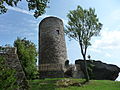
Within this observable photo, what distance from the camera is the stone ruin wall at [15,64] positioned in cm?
1669

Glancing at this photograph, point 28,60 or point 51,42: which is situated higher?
point 51,42

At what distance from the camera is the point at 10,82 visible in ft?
31.3

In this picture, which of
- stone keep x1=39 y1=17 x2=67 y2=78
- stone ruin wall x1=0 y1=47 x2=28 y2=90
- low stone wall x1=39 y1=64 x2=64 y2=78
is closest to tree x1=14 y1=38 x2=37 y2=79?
low stone wall x1=39 y1=64 x2=64 y2=78

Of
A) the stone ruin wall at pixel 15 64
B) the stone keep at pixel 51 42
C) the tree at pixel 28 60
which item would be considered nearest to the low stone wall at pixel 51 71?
the stone keep at pixel 51 42

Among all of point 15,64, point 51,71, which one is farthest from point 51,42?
point 15,64

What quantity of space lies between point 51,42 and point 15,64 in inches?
666

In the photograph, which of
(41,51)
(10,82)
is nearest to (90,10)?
(41,51)

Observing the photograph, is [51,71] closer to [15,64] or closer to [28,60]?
[28,60]

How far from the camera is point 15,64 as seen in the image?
687 inches

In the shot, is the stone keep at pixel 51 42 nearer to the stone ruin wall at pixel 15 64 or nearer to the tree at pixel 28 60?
the tree at pixel 28 60

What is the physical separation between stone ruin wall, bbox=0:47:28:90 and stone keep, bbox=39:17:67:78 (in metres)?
13.8

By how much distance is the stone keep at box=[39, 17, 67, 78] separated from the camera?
33166mm

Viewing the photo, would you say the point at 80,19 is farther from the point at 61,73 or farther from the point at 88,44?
the point at 61,73

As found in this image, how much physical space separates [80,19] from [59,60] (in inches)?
367
